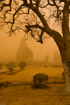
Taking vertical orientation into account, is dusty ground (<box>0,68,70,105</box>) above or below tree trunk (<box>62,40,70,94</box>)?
below

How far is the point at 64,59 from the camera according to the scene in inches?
243

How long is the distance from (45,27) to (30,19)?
2.74 metres

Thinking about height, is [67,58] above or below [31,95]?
above

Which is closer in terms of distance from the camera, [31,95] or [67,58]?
[67,58]

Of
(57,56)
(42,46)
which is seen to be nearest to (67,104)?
(57,56)

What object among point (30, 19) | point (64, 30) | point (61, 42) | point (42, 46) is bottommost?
point (42, 46)

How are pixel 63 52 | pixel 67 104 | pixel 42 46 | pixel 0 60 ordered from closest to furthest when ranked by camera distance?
pixel 67 104 < pixel 63 52 < pixel 0 60 < pixel 42 46

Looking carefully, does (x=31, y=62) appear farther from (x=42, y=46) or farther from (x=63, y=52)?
(x=63, y=52)

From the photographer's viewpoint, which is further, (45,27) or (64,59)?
(45,27)

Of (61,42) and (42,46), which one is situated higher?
(61,42)

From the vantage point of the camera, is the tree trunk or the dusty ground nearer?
the dusty ground

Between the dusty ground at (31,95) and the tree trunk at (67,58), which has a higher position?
the tree trunk at (67,58)

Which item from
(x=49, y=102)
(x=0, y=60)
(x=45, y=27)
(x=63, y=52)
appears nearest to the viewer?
(x=49, y=102)

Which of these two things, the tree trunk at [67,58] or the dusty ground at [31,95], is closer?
the dusty ground at [31,95]
